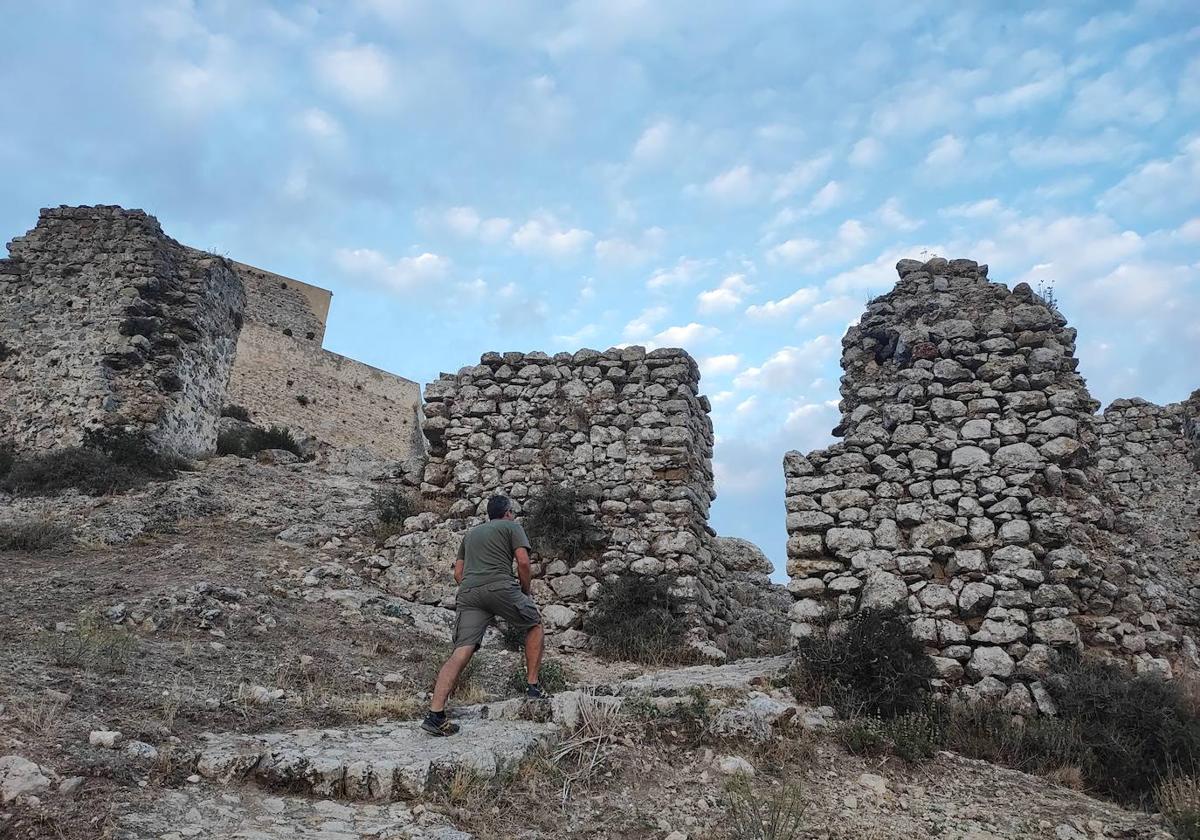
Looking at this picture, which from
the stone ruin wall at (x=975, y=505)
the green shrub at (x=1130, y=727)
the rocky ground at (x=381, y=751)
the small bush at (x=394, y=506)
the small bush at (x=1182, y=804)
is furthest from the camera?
the small bush at (x=394, y=506)

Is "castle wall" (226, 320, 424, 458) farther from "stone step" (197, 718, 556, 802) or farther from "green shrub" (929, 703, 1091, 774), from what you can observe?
"green shrub" (929, 703, 1091, 774)

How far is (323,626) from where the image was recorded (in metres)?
7.60

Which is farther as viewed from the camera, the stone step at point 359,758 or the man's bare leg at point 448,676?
the man's bare leg at point 448,676

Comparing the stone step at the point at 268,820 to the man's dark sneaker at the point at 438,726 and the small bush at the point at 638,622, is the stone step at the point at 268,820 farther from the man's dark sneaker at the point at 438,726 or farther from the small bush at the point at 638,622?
the small bush at the point at 638,622

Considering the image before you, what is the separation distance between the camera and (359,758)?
4.34m

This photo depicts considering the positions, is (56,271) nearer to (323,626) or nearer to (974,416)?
(323,626)

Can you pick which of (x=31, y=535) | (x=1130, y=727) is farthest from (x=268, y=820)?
(x=31, y=535)

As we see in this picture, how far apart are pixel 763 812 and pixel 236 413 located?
21.6 metres

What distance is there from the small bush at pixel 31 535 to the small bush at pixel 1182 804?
10.5 m

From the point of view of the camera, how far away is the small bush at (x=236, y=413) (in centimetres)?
2210

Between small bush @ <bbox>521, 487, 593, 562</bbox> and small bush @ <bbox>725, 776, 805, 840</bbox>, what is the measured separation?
477 cm

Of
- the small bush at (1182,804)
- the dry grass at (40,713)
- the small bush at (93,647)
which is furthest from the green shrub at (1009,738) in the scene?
the small bush at (93,647)

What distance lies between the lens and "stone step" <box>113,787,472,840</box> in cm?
347

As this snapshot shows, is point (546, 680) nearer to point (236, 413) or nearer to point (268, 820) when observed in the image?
point (268, 820)
